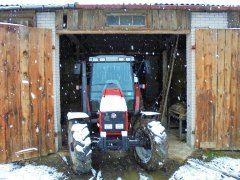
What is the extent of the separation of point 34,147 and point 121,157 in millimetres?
2027

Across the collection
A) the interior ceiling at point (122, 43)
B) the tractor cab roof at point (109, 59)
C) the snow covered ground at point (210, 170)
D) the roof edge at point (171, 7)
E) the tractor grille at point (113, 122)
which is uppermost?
the roof edge at point (171, 7)

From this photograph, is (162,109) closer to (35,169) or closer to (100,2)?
(100,2)

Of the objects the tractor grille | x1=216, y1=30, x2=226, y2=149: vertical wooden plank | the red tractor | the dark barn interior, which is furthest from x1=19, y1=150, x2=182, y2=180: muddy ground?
the dark barn interior

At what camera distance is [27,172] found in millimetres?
6836

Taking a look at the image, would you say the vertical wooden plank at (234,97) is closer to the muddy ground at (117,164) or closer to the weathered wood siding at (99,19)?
the muddy ground at (117,164)

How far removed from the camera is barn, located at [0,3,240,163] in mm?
7320

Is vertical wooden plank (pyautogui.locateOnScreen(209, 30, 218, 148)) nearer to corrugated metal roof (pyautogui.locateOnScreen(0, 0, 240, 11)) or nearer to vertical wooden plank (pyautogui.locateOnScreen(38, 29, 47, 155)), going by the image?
corrugated metal roof (pyautogui.locateOnScreen(0, 0, 240, 11))

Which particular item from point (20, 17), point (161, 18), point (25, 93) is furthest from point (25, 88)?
point (161, 18)

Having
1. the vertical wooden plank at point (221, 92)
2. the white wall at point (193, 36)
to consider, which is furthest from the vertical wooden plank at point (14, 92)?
the vertical wooden plank at point (221, 92)

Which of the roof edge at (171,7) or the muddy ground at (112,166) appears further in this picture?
the roof edge at (171,7)

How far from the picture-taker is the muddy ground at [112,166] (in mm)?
6738

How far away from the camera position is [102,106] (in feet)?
22.6

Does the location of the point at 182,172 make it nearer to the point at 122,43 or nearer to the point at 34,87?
the point at 34,87

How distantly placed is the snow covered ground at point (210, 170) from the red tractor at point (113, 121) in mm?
553
